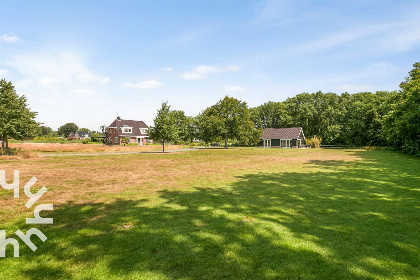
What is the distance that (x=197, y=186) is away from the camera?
9922 millimetres

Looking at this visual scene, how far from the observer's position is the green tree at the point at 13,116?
72.9 ft

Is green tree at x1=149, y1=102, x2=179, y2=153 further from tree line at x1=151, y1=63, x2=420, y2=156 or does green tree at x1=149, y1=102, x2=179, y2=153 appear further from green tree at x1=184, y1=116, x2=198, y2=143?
green tree at x1=184, y1=116, x2=198, y2=143

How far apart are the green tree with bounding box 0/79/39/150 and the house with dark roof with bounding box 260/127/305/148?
56.4 metres

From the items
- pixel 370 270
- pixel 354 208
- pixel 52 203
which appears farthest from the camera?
pixel 52 203

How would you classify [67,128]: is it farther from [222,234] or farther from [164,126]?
[222,234]

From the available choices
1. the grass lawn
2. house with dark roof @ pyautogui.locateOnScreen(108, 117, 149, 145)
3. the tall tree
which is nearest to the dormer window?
house with dark roof @ pyautogui.locateOnScreen(108, 117, 149, 145)

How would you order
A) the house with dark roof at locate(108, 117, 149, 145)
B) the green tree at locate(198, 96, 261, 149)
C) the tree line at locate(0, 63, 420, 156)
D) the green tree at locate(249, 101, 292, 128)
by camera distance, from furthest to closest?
the green tree at locate(249, 101, 292, 128) < the house with dark roof at locate(108, 117, 149, 145) < the green tree at locate(198, 96, 261, 149) < the tree line at locate(0, 63, 420, 156)

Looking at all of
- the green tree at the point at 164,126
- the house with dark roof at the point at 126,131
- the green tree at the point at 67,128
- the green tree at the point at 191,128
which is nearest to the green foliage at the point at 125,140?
the house with dark roof at the point at 126,131

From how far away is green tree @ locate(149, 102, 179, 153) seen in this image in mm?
35938

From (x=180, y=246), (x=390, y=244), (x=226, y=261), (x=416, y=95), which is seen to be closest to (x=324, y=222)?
(x=390, y=244)

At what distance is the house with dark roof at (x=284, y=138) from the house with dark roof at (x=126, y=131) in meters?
36.6

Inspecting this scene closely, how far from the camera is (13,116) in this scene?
906 inches

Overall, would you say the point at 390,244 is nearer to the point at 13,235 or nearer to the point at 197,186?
the point at 197,186

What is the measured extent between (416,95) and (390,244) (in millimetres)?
31320
